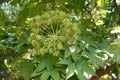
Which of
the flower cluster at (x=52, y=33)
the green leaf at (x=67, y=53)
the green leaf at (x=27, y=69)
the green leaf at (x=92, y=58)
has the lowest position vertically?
the green leaf at (x=27, y=69)

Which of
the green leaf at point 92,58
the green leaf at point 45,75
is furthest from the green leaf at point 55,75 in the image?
the green leaf at point 92,58

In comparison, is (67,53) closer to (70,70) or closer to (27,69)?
(70,70)

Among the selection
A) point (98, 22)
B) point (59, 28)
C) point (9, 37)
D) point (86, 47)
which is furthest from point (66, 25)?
point (98, 22)

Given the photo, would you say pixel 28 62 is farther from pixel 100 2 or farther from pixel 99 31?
pixel 100 2

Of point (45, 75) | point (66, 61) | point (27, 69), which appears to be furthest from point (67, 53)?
point (27, 69)

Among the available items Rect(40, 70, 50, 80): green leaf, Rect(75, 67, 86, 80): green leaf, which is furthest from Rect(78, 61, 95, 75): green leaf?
Rect(40, 70, 50, 80): green leaf

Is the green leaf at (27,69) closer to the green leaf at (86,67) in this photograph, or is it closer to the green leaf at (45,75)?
the green leaf at (45,75)

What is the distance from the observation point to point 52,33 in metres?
1.56

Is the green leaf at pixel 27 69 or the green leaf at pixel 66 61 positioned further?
the green leaf at pixel 27 69

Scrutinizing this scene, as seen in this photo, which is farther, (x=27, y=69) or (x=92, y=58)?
(x=27, y=69)

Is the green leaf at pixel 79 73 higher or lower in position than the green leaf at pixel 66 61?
lower

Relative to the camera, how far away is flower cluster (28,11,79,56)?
59.7 inches

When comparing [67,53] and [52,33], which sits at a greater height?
[52,33]

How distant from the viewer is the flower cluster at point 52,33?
152cm
